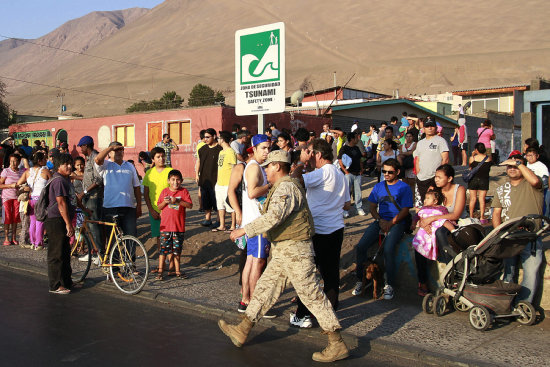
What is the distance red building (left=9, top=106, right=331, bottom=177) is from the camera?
2583cm

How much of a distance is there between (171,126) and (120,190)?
728 inches

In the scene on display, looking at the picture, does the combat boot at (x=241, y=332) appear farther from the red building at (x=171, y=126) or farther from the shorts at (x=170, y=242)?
the red building at (x=171, y=126)

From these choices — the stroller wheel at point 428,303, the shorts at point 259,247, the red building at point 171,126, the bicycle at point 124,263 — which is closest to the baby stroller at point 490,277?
the stroller wheel at point 428,303

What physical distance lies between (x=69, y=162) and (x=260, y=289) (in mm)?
4230

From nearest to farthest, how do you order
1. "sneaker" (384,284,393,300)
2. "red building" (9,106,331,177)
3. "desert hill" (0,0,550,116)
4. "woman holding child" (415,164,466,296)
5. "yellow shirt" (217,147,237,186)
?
"woman holding child" (415,164,466,296), "sneaker" (384,284,393,300), "yellow shirt" (217,147,237,186), "red building" (9,106,331,177), "desert hill" (0,0,550,116)

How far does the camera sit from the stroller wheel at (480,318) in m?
6.28

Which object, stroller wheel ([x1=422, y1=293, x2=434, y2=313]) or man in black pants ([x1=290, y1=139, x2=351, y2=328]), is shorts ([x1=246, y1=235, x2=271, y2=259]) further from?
stroller wheel ([x1=422, y1=293, x2=434, y2=313])

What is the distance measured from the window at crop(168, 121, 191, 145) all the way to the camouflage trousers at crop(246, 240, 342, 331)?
2133 cm

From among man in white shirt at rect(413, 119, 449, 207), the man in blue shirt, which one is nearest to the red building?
man in white shirt at rect(413, 119, 449, 207)

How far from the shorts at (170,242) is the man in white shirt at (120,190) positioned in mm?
820

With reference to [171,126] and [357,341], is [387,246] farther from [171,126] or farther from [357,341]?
[171,126]

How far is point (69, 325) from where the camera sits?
6.64 metres

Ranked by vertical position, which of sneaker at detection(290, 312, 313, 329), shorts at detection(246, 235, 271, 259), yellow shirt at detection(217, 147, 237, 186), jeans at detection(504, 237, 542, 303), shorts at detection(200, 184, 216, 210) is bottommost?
sneaker at detection(290, 312, 313, 329)

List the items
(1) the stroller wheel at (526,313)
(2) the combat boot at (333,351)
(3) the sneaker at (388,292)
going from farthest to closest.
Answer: (3) the sneaker at (388,292), (1) the stroller wheel at (526,313), (2) the combat boot at (333,351)
